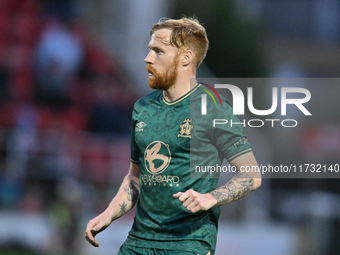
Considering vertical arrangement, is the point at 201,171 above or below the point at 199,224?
above

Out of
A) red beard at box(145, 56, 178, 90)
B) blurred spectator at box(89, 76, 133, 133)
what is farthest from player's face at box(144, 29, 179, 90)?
blurred spectator at box(89, 76, 133, 133)

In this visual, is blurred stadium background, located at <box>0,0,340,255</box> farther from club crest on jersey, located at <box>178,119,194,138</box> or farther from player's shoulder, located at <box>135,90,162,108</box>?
club crest on jersey, located at <box>178,119,194,138</box>

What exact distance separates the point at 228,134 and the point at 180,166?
0.36 metres

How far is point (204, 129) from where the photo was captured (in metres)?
2.88

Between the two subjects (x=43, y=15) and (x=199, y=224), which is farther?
(x=43, y=15)

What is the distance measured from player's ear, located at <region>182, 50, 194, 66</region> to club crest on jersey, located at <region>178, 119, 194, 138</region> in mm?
421

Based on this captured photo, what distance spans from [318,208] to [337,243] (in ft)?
2.68

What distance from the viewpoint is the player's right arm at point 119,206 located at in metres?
2.95

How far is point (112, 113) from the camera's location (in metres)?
9.55

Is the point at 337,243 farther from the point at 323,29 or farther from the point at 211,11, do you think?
the point at 323,29

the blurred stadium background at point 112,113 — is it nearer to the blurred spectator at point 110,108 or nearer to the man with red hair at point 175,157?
the blurred spectator at point 110,108

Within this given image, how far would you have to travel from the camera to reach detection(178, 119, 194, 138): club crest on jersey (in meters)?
2.89

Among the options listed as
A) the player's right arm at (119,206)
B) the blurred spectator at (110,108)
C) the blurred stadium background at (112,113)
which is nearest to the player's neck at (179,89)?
the player's right arm at (119,206)

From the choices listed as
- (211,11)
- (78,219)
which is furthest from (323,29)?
(78,219)
